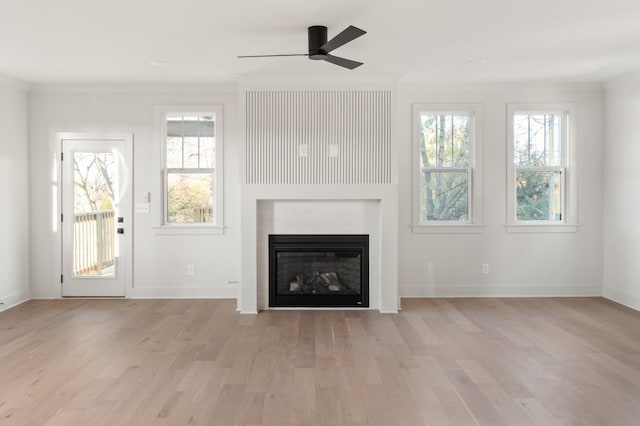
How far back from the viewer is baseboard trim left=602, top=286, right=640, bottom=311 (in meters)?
5.32

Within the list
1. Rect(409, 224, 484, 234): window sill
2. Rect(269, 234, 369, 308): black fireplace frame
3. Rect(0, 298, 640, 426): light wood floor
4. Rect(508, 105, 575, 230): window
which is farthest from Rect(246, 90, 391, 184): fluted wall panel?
Rect(508, 105, 575, 230): window

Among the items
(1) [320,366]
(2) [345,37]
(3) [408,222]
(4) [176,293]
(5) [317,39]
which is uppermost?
(5) [317,39]

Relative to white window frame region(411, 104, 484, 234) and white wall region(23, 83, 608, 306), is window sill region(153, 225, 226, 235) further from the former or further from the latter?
white window frame region(411, 104, 484, 234)

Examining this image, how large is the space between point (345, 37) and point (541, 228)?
3.95 metres

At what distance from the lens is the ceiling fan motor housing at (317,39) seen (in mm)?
3639

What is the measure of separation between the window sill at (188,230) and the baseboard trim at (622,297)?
4.78 m

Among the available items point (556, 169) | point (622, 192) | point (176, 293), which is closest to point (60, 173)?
point (176, 293)

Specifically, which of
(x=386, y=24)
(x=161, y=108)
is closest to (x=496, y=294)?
(x=386, y=24)

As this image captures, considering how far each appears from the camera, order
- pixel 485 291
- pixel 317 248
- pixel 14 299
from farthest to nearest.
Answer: pixel 485 291
pixel 14 299
pixel 317 248

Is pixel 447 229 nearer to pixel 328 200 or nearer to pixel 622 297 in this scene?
pixel 328 200

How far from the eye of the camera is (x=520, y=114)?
233 inches

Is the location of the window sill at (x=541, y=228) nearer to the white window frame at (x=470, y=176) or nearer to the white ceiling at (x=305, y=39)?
the white window frame at (x=470, y=176)

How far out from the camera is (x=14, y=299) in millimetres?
5512

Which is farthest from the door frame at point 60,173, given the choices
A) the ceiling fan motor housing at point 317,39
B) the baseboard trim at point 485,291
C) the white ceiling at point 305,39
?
the baseboard trim at point 485,291
